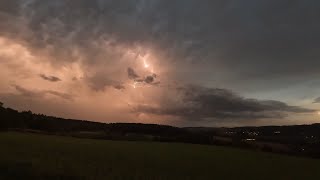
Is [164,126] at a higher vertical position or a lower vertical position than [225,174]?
higher

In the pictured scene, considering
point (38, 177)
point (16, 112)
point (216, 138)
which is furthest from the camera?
point (16, 112)

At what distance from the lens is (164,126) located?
524 feet

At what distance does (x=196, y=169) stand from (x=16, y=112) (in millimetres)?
121085

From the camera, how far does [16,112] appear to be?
157125mm

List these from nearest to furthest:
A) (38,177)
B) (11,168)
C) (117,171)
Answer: (38,177)
(11,168)
(117,171)

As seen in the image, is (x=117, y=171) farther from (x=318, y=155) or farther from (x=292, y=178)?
(x=318, y=155)

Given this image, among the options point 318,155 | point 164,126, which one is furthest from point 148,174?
point 164,126

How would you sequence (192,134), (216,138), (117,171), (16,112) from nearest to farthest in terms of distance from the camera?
(117,171), (216,138), (192,134), (16,112)

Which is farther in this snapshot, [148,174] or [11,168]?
[148,174]

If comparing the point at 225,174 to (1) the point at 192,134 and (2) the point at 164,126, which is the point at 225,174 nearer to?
(1) the point at 192,134

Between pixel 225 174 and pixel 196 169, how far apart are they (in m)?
3.39

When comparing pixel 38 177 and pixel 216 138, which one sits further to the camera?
pixel 216 138

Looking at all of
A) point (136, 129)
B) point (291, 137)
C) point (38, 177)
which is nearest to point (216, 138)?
point (291, 137)

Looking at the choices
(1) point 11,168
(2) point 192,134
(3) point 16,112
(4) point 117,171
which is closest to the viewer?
(1) point 11,168
